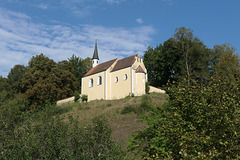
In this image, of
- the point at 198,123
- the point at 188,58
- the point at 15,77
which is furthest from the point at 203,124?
the point at 15,77

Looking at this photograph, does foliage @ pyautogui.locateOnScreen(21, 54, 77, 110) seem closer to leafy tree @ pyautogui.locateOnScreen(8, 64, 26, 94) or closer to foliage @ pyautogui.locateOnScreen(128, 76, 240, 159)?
leafy tree @ pyautogui.locateOnScreen(8, 64, 26, 94)

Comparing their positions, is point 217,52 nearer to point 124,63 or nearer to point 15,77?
point 124,63

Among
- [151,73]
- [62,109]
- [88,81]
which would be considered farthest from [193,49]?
[62,109]

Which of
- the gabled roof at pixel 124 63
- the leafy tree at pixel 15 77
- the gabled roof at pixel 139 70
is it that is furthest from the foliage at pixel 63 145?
the leafy tree at pixel 15 77

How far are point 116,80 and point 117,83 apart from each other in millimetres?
609

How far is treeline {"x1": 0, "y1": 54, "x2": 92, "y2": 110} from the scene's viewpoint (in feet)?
137

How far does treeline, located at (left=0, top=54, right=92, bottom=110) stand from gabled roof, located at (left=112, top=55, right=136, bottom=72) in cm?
1047

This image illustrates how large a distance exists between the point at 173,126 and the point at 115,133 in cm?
1217

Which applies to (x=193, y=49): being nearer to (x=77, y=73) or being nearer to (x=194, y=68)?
(x=194, y=68)

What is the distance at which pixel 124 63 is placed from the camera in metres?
40.2

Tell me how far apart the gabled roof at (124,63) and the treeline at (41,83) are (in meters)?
10.5

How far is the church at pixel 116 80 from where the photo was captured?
3716cm

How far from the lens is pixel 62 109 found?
3325cm

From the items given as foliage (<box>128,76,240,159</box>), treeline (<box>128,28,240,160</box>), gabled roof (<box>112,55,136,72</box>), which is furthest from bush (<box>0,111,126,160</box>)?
gabled roof (<box>112,55,136,72</box>)
